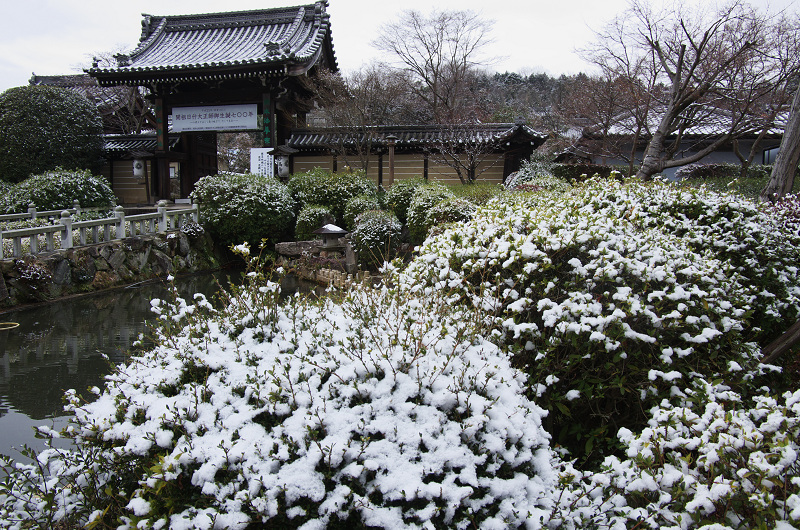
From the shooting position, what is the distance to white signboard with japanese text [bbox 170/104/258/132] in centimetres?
1512

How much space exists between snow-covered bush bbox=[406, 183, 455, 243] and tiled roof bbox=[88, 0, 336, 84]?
19.3 ft

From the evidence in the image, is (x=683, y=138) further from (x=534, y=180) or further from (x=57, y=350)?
(x=57, y=350)

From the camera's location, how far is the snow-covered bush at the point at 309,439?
1.95 metres

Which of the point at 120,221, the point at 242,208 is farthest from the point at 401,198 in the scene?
the point at 120,221

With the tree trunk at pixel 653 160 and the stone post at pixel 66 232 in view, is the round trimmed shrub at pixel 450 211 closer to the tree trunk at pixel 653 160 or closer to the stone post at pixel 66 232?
the tree trunk at pixel 653 160

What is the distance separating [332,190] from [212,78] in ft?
17.2

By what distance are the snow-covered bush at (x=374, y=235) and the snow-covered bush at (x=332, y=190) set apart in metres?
2.19

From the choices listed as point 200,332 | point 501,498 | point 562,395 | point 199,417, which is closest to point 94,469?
point 199,417

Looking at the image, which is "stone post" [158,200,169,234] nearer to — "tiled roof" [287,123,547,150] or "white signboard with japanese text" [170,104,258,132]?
"white signboard with japanese text" [170,104,258,132]

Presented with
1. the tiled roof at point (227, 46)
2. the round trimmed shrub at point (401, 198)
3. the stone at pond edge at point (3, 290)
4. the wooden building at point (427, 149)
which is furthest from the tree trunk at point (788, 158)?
the stone at pond edge at point (3, 290)

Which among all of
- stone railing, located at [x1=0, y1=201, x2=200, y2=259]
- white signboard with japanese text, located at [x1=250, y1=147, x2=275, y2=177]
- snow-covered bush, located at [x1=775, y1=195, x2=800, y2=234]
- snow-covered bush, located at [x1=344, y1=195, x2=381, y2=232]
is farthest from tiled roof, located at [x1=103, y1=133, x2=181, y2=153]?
snow-covered bush, located at [x1=775, y1=195, x2=800, y2=234]

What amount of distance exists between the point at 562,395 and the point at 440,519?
136 cm

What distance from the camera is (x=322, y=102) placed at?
1662 centimetres

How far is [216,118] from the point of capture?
15430 millimetres
